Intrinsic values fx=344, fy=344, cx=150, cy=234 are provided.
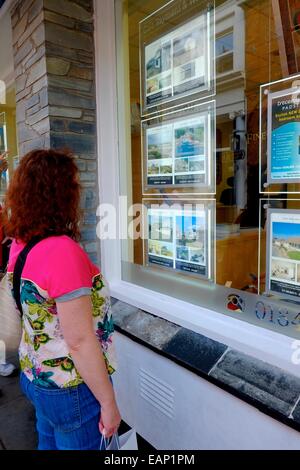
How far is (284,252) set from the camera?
1.58 metres

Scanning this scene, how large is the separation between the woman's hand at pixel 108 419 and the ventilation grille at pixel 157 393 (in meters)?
0.74

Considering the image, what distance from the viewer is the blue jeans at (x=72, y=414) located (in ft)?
3.92

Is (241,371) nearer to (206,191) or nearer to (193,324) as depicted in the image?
(193,324)

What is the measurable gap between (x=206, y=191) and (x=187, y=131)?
380 millimetres

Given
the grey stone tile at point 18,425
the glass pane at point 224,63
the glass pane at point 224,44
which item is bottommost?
the grey stone tile at point 18,425

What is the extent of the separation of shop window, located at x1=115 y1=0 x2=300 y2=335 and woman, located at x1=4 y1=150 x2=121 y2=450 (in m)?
0.85

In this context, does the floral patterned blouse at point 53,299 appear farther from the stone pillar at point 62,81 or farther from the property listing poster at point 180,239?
the stone pillar at point 62,81

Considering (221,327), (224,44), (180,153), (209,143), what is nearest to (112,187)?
(180,153)

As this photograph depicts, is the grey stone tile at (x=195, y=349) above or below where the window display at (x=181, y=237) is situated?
below

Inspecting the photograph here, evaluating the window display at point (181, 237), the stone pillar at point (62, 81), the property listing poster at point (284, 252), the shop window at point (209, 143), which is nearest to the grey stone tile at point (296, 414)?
the shop window at point (209, 143)

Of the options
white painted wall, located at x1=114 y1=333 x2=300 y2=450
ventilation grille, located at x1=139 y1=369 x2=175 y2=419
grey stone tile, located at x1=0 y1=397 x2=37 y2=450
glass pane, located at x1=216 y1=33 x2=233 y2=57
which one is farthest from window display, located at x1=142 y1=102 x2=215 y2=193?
grey stone tile, located at x1=0 y1=397 x2=37 y2=450

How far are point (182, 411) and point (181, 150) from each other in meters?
1.46

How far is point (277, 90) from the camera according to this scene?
1557 millimetres
